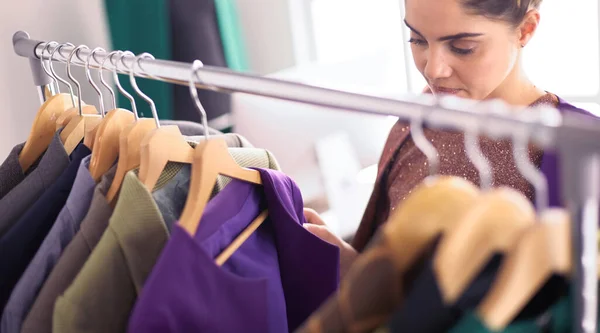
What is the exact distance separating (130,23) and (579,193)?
1.70 meters

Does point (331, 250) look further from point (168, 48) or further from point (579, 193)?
point (168, 48)

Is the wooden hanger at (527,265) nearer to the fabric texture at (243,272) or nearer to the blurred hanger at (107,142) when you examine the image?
the fabric texture at (243,272)

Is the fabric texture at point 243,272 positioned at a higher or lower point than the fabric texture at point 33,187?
lower

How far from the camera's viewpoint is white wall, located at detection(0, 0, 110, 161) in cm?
174

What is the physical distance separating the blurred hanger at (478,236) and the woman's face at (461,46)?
1.93ft

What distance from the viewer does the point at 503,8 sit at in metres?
1.01

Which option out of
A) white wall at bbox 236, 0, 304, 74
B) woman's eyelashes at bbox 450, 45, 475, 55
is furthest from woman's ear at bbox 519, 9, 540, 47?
white wall at bbox 236, 0, 304, 74

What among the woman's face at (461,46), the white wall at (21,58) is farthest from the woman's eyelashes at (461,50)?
the white wall at (21,58)

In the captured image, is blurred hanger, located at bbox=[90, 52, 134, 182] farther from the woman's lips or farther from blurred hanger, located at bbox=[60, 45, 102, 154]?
the woman's lips

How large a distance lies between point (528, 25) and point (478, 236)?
71cm

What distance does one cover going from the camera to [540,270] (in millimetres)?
434

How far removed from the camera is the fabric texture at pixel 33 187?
0.80 m

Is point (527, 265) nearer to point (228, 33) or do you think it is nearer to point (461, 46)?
point (461, 46)

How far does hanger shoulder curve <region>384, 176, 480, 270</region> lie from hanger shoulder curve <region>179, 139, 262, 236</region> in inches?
10.8
